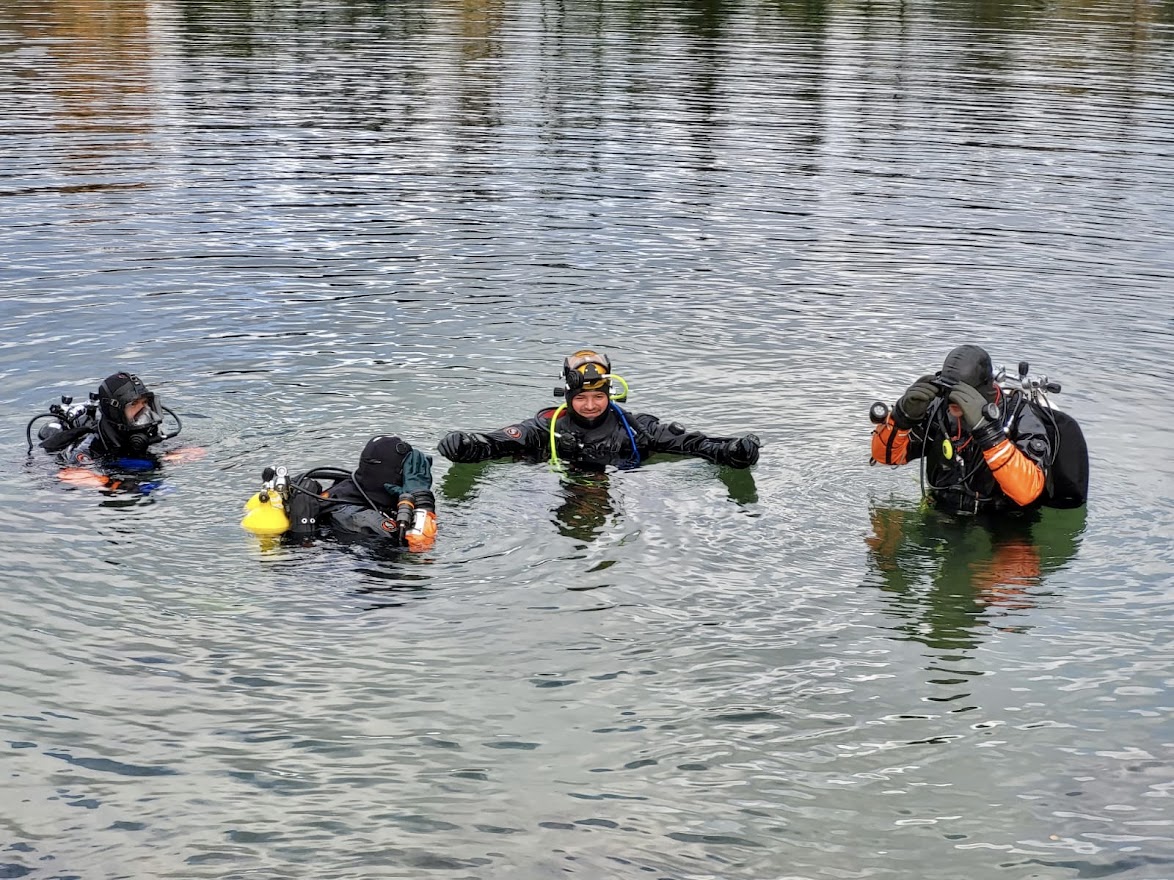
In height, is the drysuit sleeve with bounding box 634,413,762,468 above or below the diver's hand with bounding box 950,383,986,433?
below

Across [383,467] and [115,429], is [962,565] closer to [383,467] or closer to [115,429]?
[383,467]

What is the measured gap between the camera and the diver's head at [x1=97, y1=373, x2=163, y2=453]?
459 inches

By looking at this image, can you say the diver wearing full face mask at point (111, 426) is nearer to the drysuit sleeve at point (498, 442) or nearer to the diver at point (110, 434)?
the diver at point (110, 434)

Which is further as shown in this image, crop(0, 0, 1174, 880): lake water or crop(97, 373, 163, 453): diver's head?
crop(97, 373, 163, 453): diver's head

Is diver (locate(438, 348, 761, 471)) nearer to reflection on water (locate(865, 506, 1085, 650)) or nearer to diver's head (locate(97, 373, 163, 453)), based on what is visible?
reflection on water (locate(865, 506, 1085, 650))

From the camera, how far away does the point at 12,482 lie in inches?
460

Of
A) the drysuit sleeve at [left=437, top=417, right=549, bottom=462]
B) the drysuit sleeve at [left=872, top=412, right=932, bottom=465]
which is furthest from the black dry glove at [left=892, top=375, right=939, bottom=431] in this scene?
the drysuit sleeve at [left=437, top=417, right=549, bottom=462]

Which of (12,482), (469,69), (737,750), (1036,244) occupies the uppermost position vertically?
(469,69)

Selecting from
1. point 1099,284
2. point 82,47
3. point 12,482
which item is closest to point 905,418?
point 12,482

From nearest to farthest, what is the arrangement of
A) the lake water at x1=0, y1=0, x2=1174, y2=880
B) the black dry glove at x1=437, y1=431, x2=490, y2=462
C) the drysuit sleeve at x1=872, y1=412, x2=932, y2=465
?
the lake water at x1=0, y1=0, x2=1174, y2=880 < the drysuit sleeve at x1=872, y1=412, x2=932, y2=465 < the black dry glove at x1=437, y1=431, x2=490, y2=462

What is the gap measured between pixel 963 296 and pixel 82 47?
33050 millimetres

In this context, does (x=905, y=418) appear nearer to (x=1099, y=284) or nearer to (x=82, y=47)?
(x=1099, y=284)

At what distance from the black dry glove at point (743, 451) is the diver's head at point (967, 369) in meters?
1.96

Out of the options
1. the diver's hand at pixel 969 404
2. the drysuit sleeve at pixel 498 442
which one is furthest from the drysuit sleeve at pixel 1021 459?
the drysuit sleeve at pixel 498 442
